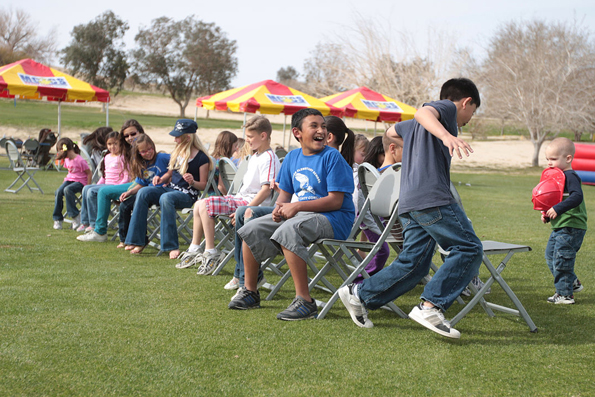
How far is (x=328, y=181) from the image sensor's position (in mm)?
4051

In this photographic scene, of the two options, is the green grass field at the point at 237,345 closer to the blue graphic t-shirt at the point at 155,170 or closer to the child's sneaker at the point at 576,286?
the child's sneaker at the point at 576,286

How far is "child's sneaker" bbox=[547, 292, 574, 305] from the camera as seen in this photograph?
459 centimetres

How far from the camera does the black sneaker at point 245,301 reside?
4.14 metres

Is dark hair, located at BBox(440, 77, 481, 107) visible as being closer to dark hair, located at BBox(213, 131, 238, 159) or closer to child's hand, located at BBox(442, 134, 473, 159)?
child's hand, located at BBox(442, 134, 473, 159)

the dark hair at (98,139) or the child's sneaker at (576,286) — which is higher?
the dark hair at (98,139)

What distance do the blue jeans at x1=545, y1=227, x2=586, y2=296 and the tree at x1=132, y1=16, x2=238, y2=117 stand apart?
186ft

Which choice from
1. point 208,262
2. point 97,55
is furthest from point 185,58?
point 208,262

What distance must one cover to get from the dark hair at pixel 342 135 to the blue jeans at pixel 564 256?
1831mm

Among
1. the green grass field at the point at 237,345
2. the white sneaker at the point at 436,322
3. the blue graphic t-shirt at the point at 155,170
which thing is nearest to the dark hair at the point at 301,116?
the green grass field at the point at 237,345

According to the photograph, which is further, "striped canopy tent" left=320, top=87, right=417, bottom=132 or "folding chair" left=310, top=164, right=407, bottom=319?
"striped canopy tent" left=320, top=87, right=417, bottom=132

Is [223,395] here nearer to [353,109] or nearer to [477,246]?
[477,246]

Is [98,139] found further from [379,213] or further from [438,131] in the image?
[438,131]

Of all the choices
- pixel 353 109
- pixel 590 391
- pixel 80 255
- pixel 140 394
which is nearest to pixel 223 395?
pixel 140 394

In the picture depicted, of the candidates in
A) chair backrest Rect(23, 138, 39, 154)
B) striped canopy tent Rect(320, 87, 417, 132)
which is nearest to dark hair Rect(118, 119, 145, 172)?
chair backrest Rect(23, 138, 39, 154)
